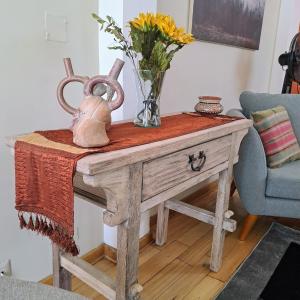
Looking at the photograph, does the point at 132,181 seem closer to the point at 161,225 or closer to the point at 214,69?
the point at 161,225

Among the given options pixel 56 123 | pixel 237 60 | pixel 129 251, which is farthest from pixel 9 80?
pixel 237 60

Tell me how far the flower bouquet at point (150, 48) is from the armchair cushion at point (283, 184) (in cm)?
88

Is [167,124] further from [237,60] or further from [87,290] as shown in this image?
[237,60]

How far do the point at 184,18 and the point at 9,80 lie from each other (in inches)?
46.1

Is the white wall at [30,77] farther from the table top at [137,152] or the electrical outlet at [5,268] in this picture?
the table top at [137,152]

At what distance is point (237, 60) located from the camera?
2512 millimetres

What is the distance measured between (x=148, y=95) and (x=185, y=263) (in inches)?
39.1

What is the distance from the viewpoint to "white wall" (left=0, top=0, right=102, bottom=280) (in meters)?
1.08

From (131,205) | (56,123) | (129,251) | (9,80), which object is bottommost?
(129,251)

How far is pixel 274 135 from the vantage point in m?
1.83

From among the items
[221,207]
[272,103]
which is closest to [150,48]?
[221,207]

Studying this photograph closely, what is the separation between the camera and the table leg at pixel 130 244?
2.84 ft

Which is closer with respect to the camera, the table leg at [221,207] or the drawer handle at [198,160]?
the drawer handle at [198,160]

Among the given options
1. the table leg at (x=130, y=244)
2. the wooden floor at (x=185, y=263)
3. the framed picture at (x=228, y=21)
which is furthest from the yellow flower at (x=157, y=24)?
the wooden floor at (x=185, y=263)
